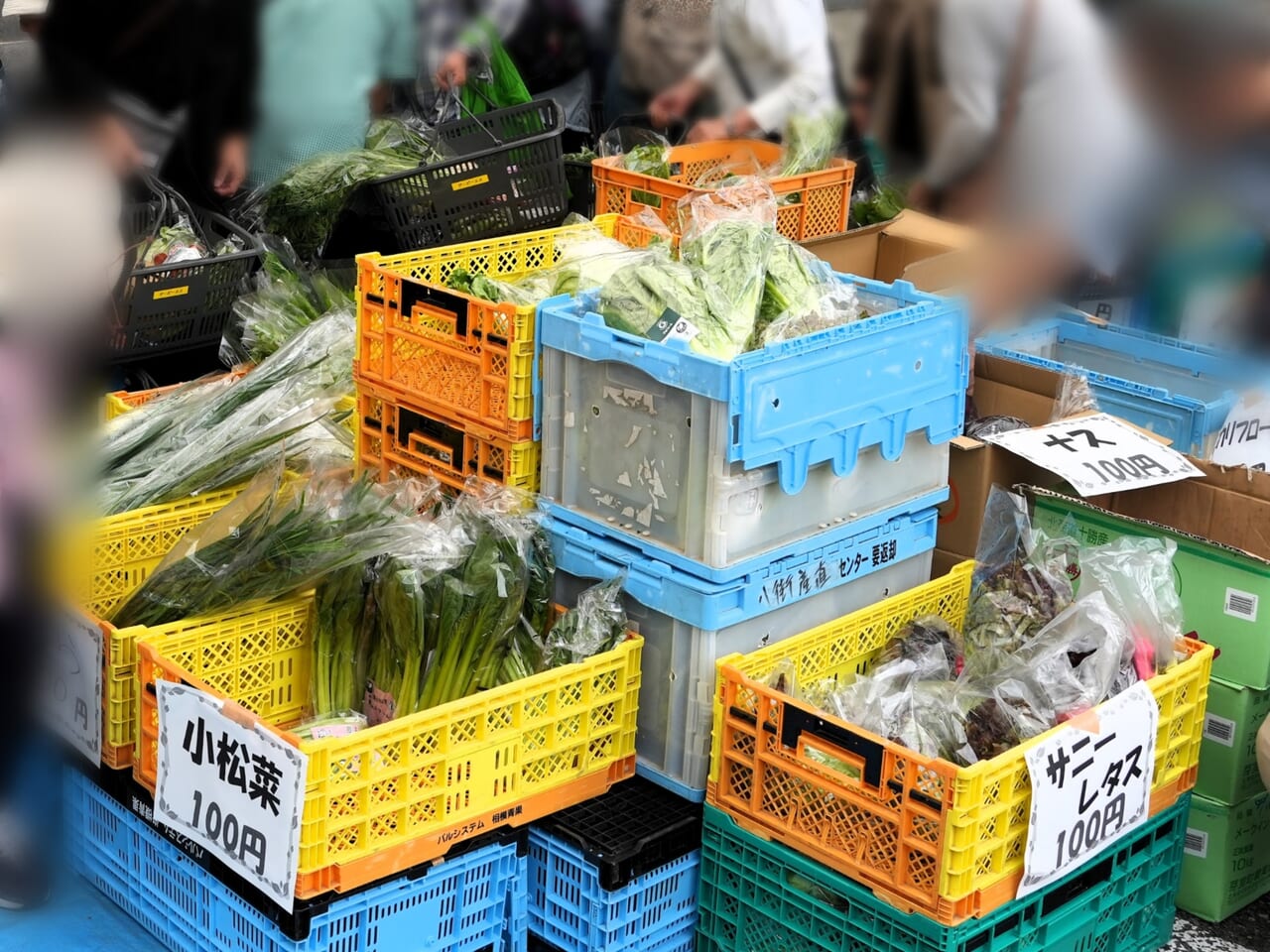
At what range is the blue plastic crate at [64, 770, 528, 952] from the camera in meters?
1.67

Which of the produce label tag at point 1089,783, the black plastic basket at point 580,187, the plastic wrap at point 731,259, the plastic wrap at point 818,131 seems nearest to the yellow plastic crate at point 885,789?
the produce label tag at point 1089,783

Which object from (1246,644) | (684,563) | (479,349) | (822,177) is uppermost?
(822,177)

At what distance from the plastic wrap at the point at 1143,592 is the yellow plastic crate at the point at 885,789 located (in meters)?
0.04

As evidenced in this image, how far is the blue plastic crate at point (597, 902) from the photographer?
183 cm

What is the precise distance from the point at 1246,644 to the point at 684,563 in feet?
2.85

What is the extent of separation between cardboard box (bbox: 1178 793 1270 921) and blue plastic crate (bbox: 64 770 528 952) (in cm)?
103

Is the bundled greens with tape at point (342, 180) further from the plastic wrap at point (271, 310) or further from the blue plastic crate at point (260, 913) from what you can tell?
the blue plastic crate at point (260, 913)

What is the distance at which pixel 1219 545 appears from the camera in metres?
2.13

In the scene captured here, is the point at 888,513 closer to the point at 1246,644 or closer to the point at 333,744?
the point at 1246,644

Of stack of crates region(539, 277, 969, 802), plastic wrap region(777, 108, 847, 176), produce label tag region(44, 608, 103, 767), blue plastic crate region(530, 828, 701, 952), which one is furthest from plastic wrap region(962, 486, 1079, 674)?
plastic wrap region(777, 108, 847, 176)

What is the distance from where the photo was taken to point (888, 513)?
207 centimetres

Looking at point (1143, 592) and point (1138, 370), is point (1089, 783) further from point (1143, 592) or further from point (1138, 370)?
point (1138, 370)

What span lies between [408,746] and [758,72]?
44.6 inches

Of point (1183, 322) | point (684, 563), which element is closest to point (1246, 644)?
point (684, 563)
